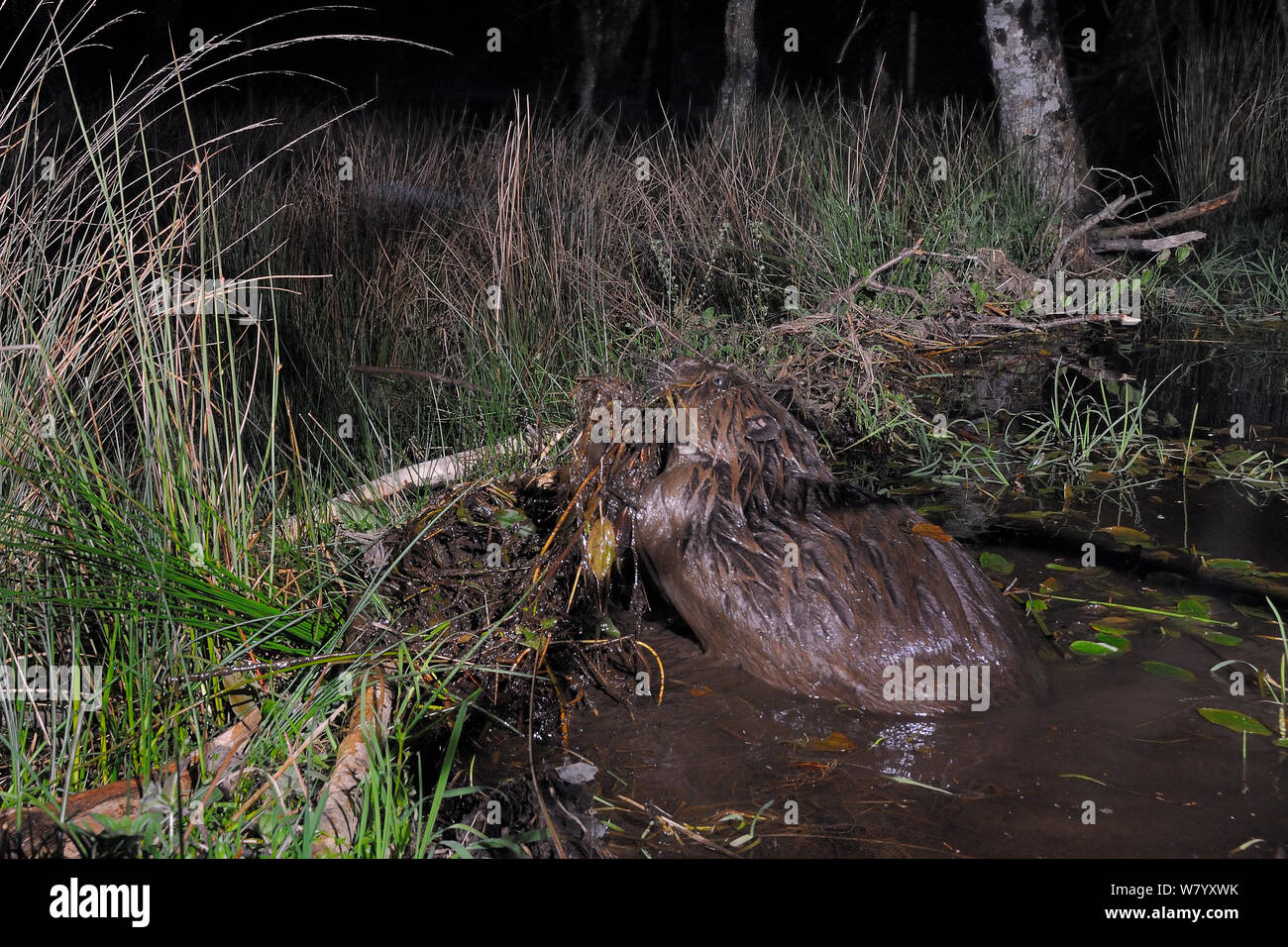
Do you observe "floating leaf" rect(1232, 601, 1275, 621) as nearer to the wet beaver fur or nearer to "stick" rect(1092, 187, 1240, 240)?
the wet beaver fur

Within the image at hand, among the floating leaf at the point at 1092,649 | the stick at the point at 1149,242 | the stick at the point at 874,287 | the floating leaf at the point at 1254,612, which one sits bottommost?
the floating leaf at the point at 1092,649

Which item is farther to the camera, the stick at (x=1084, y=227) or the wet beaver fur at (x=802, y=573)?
the stick at (x=1084, y=227)

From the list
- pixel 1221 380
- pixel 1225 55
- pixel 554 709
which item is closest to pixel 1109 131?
pixel 1225 55

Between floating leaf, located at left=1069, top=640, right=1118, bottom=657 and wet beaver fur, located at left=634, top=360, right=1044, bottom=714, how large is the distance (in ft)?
0.58

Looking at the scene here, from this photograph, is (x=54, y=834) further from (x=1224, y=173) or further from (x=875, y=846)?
(x=1224, y=173)

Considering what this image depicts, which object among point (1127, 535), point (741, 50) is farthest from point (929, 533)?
point (741, 50)

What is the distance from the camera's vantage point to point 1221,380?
474 cm

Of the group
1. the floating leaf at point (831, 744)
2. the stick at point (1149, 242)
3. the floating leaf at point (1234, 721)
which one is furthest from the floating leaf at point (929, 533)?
the stick at point (1149, 242)

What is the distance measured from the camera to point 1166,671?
92.0 inches

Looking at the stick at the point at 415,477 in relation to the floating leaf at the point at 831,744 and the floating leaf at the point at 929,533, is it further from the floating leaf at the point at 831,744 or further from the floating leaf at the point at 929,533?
the floating leaf at the point at 831,744

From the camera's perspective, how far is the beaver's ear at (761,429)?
2562 millimetres

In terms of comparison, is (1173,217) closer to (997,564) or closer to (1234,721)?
(997,564)

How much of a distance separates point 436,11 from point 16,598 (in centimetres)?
1683

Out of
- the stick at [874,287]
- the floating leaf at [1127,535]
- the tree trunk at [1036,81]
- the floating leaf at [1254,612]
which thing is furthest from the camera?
the tree trunk at [1036,81]
